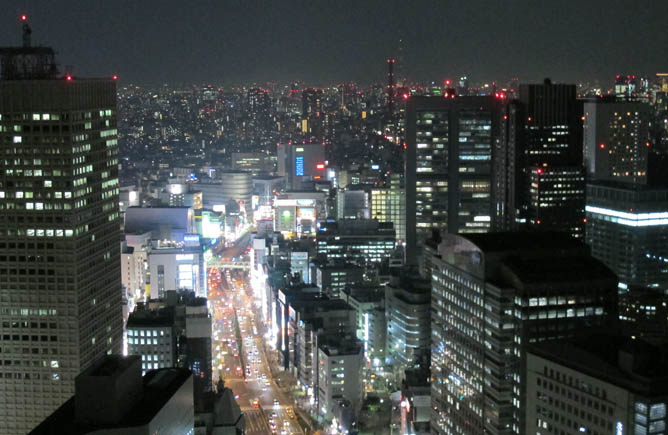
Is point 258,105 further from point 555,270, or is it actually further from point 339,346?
point 555,270

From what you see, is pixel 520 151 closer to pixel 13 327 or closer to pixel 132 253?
pixel 132 253

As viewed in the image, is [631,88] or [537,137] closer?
[537,137]

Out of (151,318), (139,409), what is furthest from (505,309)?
(151,318)

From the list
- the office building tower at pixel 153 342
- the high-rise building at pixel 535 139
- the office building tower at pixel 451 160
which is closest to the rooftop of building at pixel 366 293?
the office building tower at pixel 451 160

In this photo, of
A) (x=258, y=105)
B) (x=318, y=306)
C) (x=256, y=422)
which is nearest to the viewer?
(x=256, y=422)

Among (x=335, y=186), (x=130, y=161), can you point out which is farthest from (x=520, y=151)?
(x=130, y=161)

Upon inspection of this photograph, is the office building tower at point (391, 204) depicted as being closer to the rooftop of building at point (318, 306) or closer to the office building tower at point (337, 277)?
the office building tower at point (337, 277)

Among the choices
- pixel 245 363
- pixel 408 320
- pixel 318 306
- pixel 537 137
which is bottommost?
pixel 245 363
